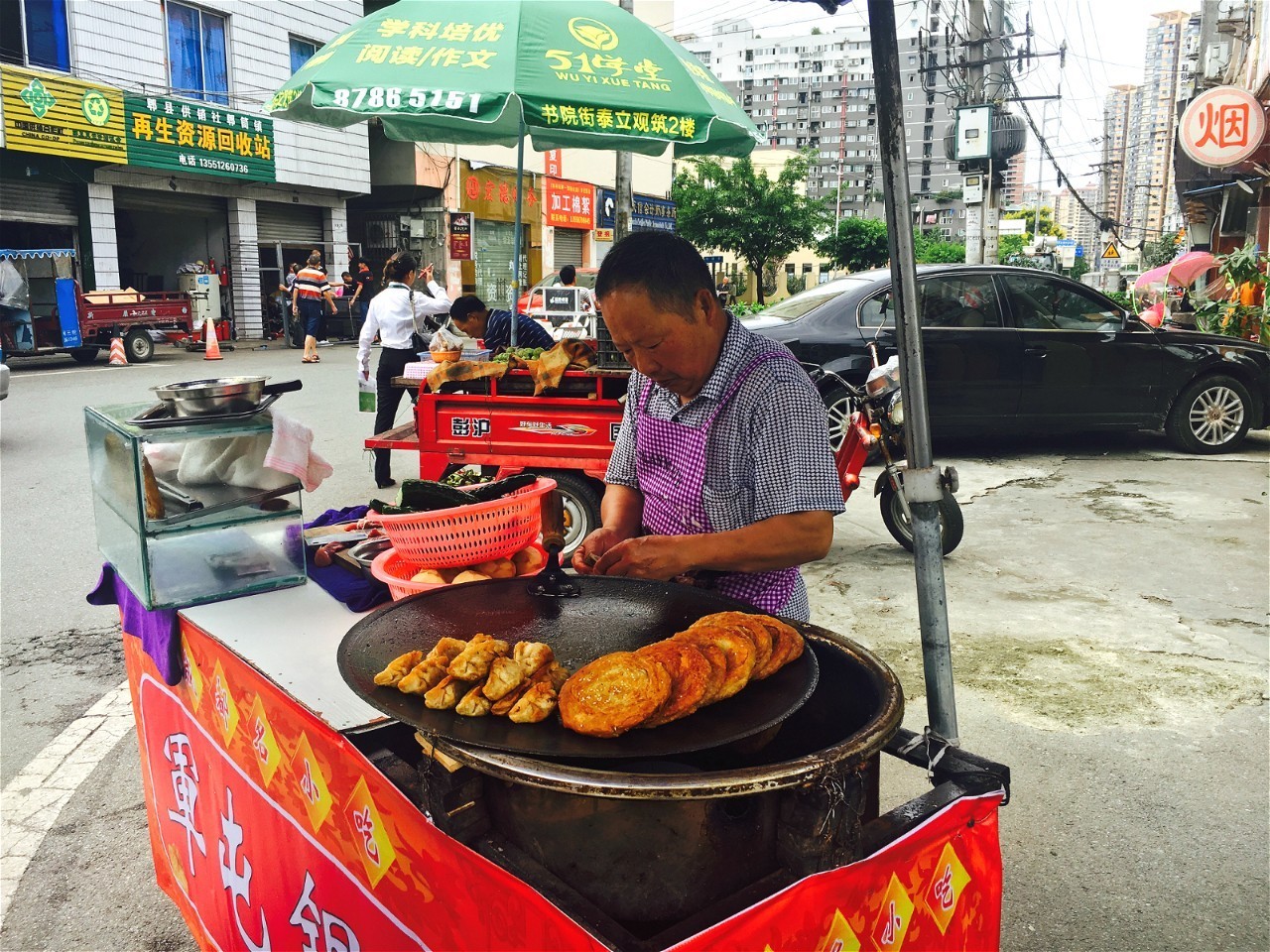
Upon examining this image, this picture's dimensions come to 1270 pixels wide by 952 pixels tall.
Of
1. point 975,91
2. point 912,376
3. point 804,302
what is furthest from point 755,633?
point 975,91

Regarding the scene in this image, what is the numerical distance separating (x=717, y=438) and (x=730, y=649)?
2.43ft

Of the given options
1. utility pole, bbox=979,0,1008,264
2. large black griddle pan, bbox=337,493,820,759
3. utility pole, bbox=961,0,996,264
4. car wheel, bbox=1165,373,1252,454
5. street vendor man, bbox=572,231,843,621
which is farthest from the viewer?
utility pole, bbox=979,0,1008,264

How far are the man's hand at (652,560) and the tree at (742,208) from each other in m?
37.5

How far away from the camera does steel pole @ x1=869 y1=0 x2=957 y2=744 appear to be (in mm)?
1700

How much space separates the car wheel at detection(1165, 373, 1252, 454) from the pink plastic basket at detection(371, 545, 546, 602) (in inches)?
347

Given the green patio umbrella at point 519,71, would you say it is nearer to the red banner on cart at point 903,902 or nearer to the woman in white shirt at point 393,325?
the woman in white shirt at point 393,325

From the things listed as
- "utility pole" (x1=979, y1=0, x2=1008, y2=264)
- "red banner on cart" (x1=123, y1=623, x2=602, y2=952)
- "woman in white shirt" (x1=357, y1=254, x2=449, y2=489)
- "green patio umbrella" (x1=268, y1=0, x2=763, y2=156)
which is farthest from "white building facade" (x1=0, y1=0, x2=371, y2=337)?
"red banner on cart" (x1=123, y1=623, x2=602, y2=952)

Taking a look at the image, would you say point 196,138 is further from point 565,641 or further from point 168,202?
point 565,641

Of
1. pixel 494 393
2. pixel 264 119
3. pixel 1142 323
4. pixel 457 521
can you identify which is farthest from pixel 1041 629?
pixel 264 119

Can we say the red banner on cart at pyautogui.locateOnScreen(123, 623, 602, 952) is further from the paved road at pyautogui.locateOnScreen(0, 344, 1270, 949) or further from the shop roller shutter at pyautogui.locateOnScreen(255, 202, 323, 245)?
→ the shop roller shutter at pyautogui.locateOnScreen(255, 202, 323, 245)

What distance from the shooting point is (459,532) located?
2.24 m

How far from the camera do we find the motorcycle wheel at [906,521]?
5926mm

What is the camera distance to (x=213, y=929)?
243 cm

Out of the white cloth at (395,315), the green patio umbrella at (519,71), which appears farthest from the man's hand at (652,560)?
the white cloth at (395,315)
